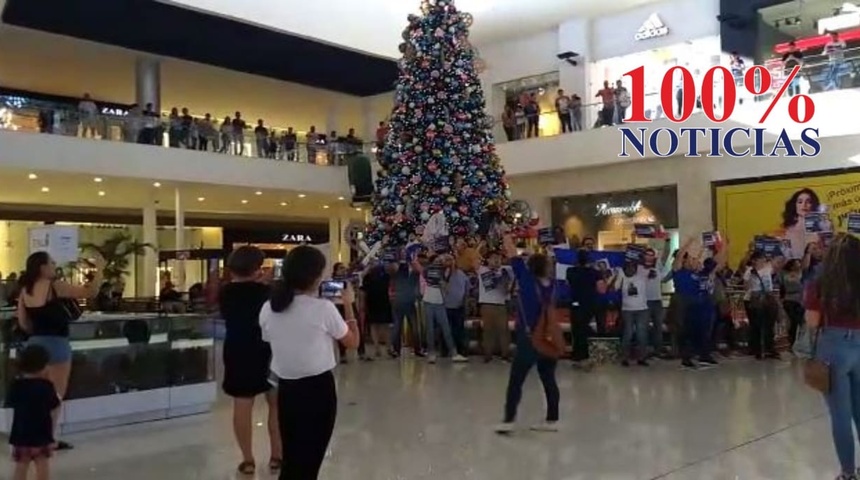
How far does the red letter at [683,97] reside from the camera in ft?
58.6

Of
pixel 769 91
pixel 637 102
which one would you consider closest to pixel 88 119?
pixel 637 102

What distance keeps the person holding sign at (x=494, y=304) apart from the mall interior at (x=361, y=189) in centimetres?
62

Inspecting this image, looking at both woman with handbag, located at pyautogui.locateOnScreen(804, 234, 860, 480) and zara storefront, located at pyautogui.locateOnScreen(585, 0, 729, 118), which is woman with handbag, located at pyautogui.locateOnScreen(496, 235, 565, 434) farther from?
zara storefront, located at pyautogui.locateOnScreen(585, 0, 729, 118)

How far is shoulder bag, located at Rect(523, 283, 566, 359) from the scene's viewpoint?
6293 millimetres

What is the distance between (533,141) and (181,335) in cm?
1435

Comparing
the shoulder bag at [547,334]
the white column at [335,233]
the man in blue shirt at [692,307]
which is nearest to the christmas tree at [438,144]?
the man in blue shirt at [692,307]

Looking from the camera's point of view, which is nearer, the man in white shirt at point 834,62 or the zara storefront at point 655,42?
the man in white shirt at point 834,62

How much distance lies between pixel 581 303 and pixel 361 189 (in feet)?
24.5

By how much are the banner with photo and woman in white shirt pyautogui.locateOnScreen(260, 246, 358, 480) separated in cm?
1424

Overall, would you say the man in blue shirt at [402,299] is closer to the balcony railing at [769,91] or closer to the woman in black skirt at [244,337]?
the woman in black skirt at [244,337]

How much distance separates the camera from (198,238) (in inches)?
1172

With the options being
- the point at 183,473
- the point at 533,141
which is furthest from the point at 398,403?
the point at 533,141

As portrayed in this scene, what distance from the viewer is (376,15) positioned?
21.0m

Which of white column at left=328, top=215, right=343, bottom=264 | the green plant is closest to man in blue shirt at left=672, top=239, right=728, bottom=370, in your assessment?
the green plant
